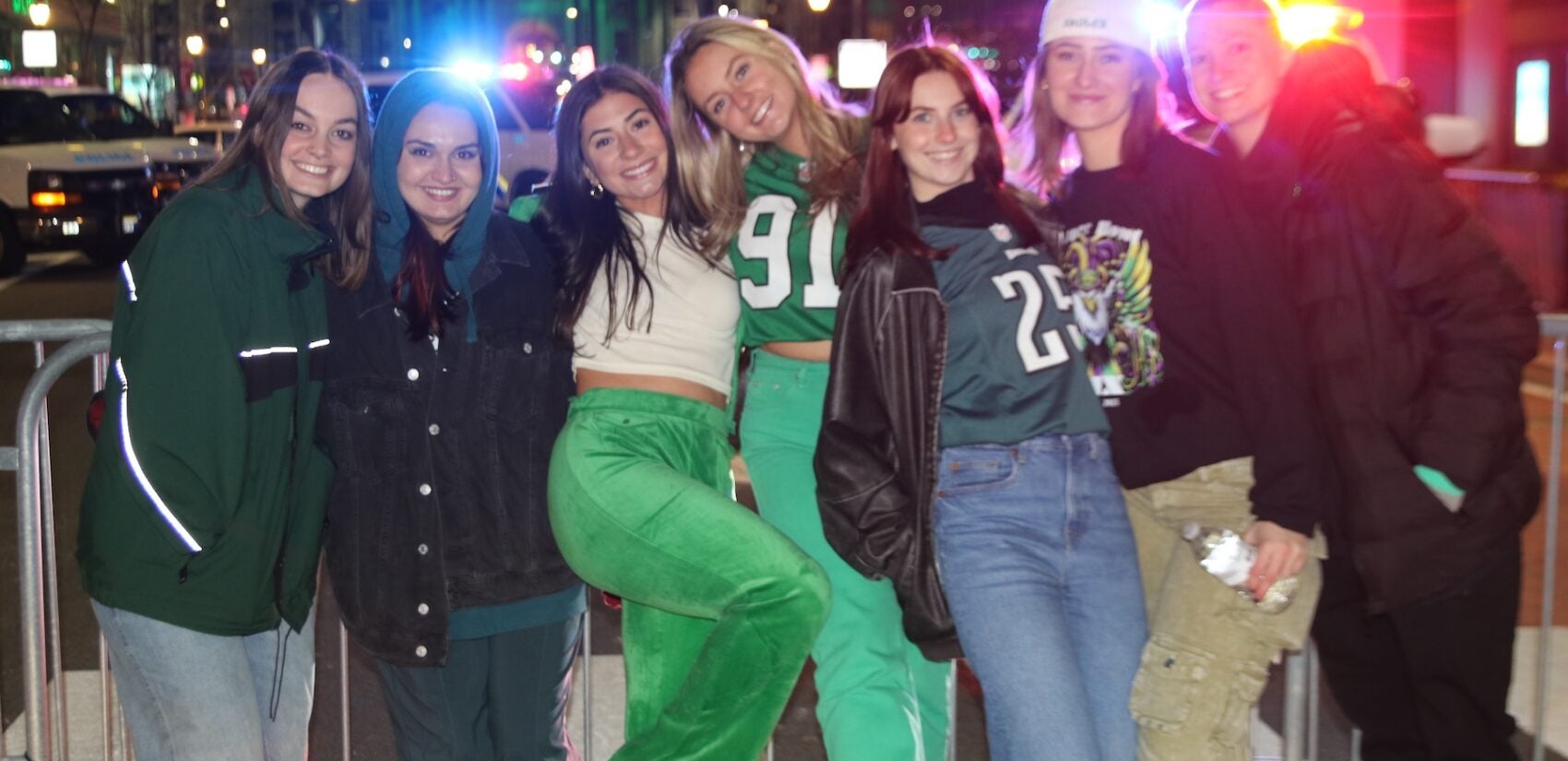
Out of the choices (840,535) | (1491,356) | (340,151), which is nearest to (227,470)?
(340,151)

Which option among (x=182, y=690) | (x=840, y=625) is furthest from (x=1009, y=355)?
(x=182, y=690)

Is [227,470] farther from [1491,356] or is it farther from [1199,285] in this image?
[1491,356]

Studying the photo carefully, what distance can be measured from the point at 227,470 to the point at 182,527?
0.15m

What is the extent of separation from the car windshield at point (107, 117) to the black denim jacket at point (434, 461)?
779 inches

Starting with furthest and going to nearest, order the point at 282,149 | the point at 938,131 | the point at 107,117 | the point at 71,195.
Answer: the point at 107,117, the point at 71,195, the point at 938,131, the point at 282,149

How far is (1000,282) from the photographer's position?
11.9ft

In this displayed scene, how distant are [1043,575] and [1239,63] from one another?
4.10 ft

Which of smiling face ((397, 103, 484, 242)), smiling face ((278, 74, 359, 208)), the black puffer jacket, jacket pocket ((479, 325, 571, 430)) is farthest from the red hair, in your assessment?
smiling face ((278, 74, 359, 208))

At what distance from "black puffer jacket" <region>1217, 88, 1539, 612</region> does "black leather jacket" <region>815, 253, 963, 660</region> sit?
2.78ft

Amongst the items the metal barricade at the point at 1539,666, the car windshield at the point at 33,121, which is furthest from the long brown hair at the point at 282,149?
the car windshield at the point at 33,121

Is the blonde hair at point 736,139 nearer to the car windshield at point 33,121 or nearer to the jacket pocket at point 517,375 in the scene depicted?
the jacket pocket at point 517,375

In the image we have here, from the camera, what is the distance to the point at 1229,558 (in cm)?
342

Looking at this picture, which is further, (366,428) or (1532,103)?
(1532,103)

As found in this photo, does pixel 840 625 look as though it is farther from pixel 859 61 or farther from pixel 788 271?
pixel 859 61
